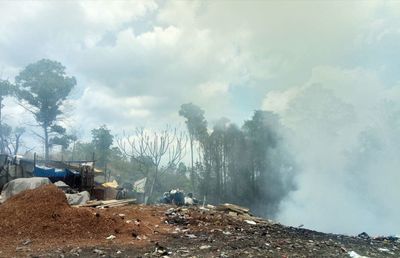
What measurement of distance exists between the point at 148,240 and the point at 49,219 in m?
2.32

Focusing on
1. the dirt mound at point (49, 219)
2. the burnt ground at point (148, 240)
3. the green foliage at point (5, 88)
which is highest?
the green foliage at point (5, 88)

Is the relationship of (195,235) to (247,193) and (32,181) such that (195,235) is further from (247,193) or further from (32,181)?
(247,193)

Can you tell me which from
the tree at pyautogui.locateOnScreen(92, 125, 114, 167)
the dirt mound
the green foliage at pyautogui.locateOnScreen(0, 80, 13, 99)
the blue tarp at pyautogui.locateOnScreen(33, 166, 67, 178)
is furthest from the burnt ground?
the tree at pyautogui.locateOnScreen(92, 125, 114, 167)

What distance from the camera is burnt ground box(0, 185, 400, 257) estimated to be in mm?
7145

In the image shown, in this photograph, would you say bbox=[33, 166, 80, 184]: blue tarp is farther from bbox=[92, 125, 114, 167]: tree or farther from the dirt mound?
bbox=[92, 125, 114, 167]: tree

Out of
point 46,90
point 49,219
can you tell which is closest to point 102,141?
point 46,90

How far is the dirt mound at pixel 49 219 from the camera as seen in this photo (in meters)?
8.16

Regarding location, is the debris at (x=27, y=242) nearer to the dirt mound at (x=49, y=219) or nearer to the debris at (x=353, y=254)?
the dirt mound at (x=49, y=219)

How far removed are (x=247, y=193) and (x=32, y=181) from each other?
20902 millimetres

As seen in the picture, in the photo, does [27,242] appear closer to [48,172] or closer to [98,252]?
[98,252]

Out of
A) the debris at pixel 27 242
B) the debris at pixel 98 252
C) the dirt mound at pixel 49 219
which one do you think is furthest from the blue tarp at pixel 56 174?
the debris at pixel 98 252

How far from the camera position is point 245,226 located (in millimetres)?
10766

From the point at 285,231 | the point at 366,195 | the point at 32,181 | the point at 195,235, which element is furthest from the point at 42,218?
the point at 366,195

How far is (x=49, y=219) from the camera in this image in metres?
8.52
